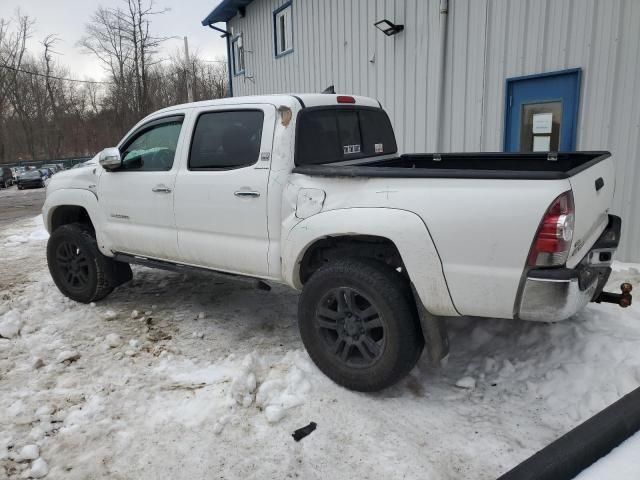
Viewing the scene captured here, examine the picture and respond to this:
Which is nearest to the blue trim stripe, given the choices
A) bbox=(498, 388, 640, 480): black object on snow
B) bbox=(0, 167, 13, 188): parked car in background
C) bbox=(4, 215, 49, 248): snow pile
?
bbox=(4, 215, 49, 248): snow pile

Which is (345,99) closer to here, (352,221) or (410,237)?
(352,221)

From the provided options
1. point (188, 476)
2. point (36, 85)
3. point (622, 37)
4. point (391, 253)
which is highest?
point (36, 85)

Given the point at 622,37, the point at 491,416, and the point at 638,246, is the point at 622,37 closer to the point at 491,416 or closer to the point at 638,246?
the point at 638,246

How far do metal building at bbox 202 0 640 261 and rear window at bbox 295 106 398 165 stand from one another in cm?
268

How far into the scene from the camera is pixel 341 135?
3.98 metres

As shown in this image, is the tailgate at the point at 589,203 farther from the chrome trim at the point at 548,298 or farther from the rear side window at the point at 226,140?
the rear side window at the point at 226,140

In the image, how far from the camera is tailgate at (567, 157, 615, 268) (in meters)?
2.65

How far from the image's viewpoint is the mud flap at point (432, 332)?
2979mm

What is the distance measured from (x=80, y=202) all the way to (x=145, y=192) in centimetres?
108

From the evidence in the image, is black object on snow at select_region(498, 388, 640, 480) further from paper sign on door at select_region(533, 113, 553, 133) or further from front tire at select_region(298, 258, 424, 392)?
paper sign on door at select_region(533, 113, 553, 133)

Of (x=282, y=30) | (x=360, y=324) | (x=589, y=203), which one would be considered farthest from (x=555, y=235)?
(x=282, y=30)

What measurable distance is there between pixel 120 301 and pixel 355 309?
3.18 meters

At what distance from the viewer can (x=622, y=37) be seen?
5.33 m

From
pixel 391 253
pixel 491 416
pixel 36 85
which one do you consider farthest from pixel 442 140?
pixel 36 85
